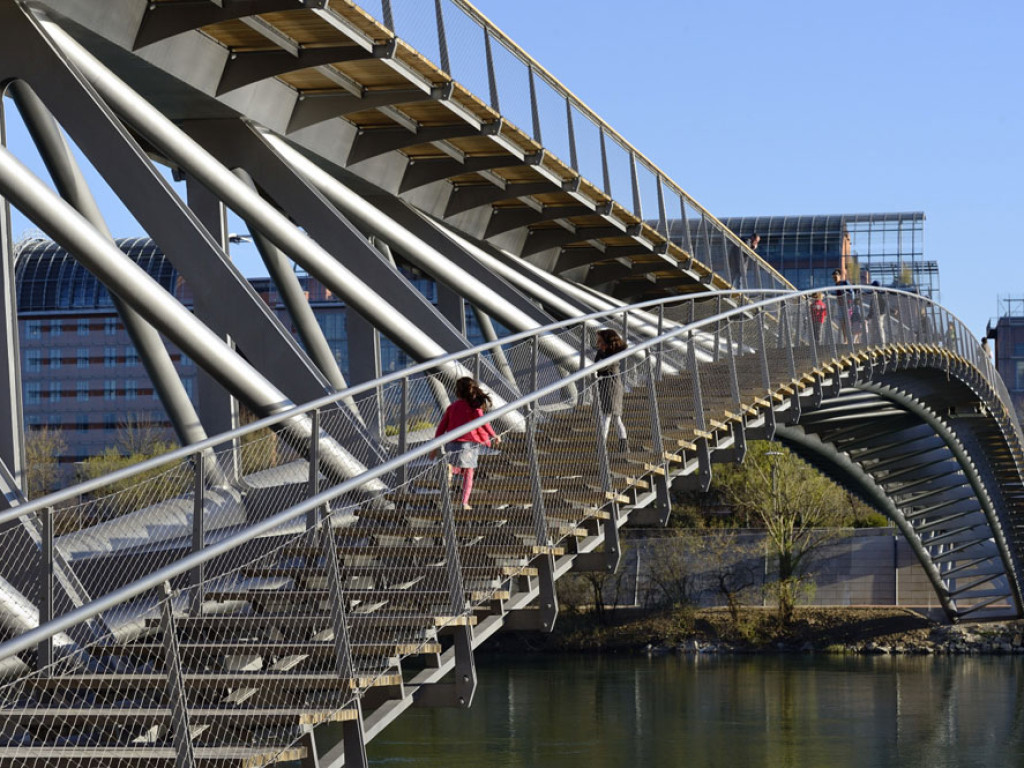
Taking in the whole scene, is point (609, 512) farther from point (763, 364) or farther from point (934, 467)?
point (934, 467)

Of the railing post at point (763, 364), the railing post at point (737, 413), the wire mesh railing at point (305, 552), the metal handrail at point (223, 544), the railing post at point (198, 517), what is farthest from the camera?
the railing post at point (763, 364)

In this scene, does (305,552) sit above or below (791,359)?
below

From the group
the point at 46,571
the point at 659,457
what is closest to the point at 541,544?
the point at 659,457

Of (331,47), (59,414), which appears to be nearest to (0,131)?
(331,47)

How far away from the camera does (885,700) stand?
123 ft

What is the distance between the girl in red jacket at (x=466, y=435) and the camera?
1212cm

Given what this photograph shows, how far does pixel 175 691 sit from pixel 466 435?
16.0ft

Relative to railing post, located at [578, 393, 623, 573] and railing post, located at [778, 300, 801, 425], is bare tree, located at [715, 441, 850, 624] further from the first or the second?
railing post, located at [578, 393, 623, 573]

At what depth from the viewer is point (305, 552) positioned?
1052 cm

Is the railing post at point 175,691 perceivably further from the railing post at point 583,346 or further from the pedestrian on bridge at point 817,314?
the pedestrian on bridge at point 817,314

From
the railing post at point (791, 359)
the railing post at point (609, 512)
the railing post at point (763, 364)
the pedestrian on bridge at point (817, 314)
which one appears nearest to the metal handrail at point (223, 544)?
the railing post at point (609, 512)

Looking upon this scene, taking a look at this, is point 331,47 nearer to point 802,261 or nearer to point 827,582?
point 827,582

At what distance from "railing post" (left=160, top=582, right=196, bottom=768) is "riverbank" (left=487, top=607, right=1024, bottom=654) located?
1756 inches

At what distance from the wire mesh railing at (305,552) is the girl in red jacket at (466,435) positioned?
12 centimetres
